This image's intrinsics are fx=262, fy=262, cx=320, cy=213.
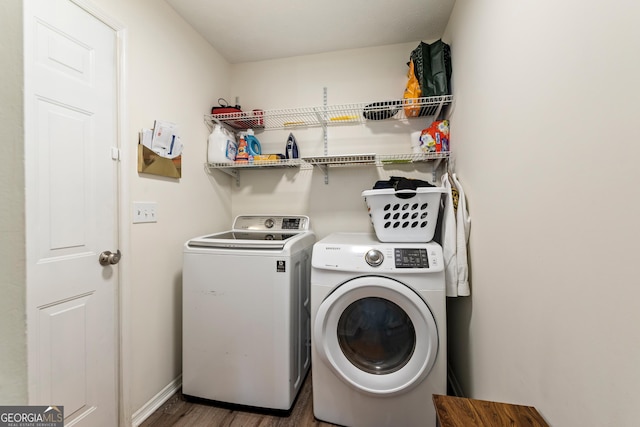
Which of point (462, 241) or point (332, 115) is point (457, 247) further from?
point (332, 115)

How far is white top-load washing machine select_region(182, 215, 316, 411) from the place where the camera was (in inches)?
59.8

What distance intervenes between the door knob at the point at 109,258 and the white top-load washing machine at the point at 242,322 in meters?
0.35

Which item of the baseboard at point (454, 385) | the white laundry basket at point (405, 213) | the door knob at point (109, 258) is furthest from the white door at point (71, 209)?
the baseboard at point (454, 385)

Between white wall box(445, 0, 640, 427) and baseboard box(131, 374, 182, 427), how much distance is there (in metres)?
1.83

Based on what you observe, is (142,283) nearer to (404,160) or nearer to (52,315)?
(52,315)

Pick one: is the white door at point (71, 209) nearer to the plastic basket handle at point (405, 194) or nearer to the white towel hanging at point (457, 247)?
the plastic basket handle at point (405, 194)

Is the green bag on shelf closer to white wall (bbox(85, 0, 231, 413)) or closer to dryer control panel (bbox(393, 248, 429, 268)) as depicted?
dryer control panel (bbox(393, 248, 429, 268))

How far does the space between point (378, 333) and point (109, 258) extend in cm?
147

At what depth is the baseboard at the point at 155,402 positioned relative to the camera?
146 centimetres

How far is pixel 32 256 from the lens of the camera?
104 cm

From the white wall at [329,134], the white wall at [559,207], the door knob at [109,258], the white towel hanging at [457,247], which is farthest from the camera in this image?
the white wall at [329,134]

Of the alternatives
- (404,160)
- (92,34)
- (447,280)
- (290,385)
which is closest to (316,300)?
(290,385)

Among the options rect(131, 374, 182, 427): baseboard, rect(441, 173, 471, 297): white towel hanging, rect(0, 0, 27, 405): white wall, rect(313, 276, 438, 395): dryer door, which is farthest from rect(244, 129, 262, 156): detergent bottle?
rect(0, 0, 27, 405): white wall

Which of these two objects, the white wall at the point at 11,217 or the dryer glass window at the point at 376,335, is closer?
the white wall at the point at 11,217
